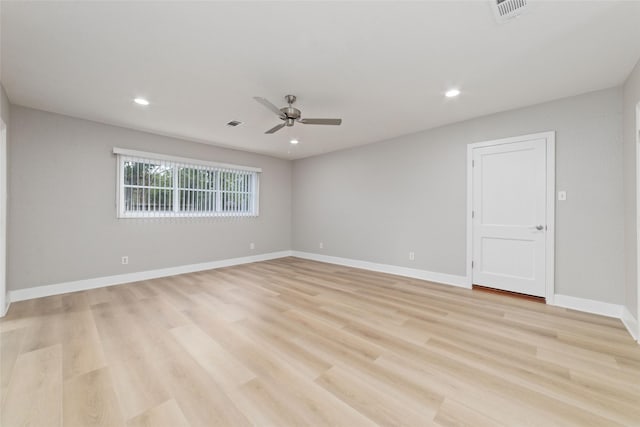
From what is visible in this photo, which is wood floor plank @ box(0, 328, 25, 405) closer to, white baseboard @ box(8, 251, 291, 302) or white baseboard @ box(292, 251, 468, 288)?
white baseboard @ box(8, 251, 291, 302)

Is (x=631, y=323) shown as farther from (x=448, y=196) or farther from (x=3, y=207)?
(x=3, y=207)

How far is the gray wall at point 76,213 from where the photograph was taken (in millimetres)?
3350

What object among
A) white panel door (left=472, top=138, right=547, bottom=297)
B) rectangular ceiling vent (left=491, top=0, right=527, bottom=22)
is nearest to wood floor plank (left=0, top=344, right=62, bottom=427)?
rectangular ceiling vent (left=491, top=0, right=527, bottom=22)

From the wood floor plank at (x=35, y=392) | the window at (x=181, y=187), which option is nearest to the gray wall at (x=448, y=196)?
the window at (x=181, y=187)

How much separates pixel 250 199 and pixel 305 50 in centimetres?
426

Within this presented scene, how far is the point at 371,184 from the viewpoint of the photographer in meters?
5.12

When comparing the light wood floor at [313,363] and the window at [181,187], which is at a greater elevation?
the window at [181,187]

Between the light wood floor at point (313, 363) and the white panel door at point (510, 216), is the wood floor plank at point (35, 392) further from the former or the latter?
the white panel door at point (510, 216)

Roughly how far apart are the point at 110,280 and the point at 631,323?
21.0 ft

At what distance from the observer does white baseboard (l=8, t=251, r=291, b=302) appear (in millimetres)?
3361

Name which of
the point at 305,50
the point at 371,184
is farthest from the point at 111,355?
the point at 371,184

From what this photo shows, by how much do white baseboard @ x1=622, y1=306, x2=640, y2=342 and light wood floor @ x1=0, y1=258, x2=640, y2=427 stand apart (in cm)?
8

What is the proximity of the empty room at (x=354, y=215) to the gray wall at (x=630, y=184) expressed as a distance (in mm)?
46

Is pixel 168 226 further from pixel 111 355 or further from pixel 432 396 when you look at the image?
pixel 432 396
